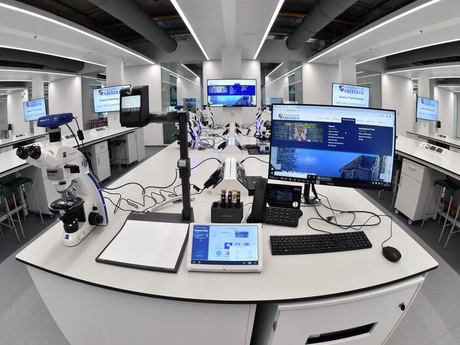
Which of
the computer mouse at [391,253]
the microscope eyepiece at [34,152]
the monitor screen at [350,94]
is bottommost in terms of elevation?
the computer mouse at [391,253]

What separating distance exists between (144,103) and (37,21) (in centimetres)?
401

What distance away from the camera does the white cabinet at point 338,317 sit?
0.84 metres

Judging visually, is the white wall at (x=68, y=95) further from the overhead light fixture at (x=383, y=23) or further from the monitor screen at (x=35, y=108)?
the overhead light fixture at (x=383, y=23)

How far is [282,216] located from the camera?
1240 millimetres

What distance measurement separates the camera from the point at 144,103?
109 cm

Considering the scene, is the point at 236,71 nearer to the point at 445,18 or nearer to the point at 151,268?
the point at 445,18

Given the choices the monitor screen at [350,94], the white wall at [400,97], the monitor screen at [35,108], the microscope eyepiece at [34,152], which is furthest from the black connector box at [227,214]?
the white wall at [400,97]

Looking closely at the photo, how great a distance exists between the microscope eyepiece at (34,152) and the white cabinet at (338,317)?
39.4 inches

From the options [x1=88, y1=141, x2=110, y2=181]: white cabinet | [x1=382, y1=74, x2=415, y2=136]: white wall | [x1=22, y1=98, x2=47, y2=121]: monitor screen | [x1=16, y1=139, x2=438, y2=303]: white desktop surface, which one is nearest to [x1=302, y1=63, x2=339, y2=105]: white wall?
[x1=382, y1=74, x2=415, y2=136]: white wall

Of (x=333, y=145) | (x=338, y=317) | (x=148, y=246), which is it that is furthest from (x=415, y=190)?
(x=148, y=246)

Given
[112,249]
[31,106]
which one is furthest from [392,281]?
[31,106]

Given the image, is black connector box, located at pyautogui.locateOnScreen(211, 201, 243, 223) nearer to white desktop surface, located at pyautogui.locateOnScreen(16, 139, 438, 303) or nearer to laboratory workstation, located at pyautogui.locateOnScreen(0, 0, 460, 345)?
laboratory workstation, located at pyautogui.locateOnScreen(0, 0, 460, 345)

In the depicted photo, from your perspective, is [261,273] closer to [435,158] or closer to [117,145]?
[435,158]

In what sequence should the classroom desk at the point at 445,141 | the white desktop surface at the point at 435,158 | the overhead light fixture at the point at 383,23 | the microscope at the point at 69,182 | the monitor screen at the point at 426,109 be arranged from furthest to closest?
the monitor screen at the point at 426,109 → the classroom desk at the point at 445,141 → the overhead light fixture at the point at 383,23 → the white desktop surface at the point at 435,158 → the microscope at the point at 69,182
